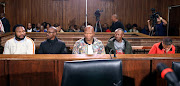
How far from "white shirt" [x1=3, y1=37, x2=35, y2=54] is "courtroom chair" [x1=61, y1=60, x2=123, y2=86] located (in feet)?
6.85

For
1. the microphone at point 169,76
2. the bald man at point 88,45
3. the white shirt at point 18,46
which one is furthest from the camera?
the white shirt at point 18,46

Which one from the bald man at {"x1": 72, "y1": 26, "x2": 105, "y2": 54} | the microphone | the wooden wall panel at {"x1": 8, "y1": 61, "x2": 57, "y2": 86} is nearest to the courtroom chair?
the microphone

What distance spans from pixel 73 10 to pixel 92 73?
8.44 meters

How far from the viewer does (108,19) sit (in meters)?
9.69

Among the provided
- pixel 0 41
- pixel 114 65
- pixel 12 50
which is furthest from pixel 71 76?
pixel 0 41

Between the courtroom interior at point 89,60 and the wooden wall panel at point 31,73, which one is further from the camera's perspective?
the wooden wall panel at point 31,73

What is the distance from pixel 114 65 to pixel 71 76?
1.11ft

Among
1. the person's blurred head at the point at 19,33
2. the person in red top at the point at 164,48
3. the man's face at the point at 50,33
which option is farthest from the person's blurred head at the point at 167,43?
the person's blurred head at the point at 19,33

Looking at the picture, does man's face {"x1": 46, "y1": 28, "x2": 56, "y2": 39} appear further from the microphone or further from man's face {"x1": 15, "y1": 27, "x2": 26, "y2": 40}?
the microphone

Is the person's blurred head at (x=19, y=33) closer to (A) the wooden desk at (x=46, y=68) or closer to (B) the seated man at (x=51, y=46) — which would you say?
(B) the seated man at (x=51, y=46)

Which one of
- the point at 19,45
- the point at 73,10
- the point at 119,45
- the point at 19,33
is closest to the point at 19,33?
the point at 19,33

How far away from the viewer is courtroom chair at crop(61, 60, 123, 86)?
131cm

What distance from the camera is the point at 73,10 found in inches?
376

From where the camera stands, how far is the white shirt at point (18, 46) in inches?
123
